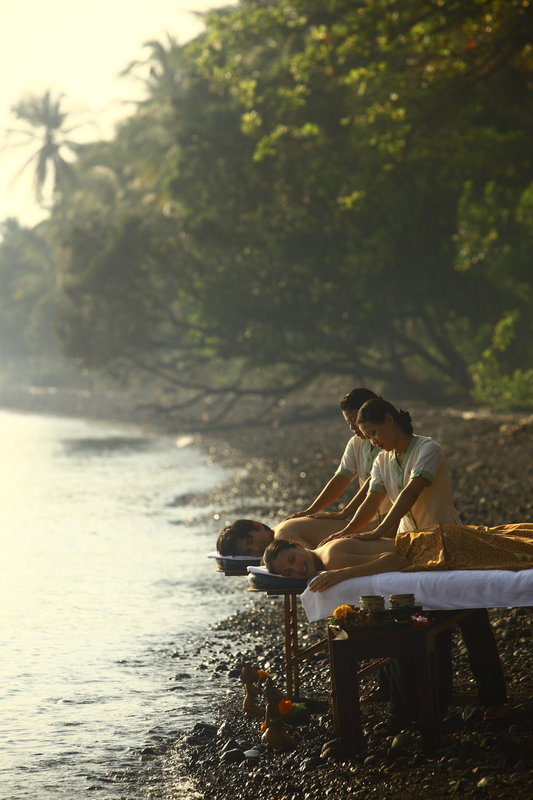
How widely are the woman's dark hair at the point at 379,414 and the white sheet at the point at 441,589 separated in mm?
847

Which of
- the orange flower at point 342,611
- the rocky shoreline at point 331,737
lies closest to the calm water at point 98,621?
the rocky shoreline at point 331,737

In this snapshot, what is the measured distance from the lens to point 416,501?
19.1 feet

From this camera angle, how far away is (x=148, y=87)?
1805 inches

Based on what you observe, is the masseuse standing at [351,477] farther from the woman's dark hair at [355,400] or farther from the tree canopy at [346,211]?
the tree canopy at [346,211]

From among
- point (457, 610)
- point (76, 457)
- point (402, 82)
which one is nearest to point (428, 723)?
point (457, 610)

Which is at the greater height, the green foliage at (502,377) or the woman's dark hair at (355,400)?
the green foliage at (502,377)

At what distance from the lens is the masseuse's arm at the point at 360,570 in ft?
17.7

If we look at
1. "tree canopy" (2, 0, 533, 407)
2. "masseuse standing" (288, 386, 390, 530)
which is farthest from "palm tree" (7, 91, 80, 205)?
"masseuse standing" (288, 386, 390, 530)

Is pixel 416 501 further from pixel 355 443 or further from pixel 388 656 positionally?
pixel 355 443

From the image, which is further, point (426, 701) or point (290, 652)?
point (290, 652)

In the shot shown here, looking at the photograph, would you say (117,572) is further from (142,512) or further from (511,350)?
(511,350)

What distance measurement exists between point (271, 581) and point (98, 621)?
551cm

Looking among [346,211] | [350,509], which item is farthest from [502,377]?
[350,509]

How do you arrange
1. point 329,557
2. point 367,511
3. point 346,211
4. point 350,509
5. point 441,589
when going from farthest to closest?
point 346,211 < point 350,509 < point 367,511 < point 329,557 < point 441,589
